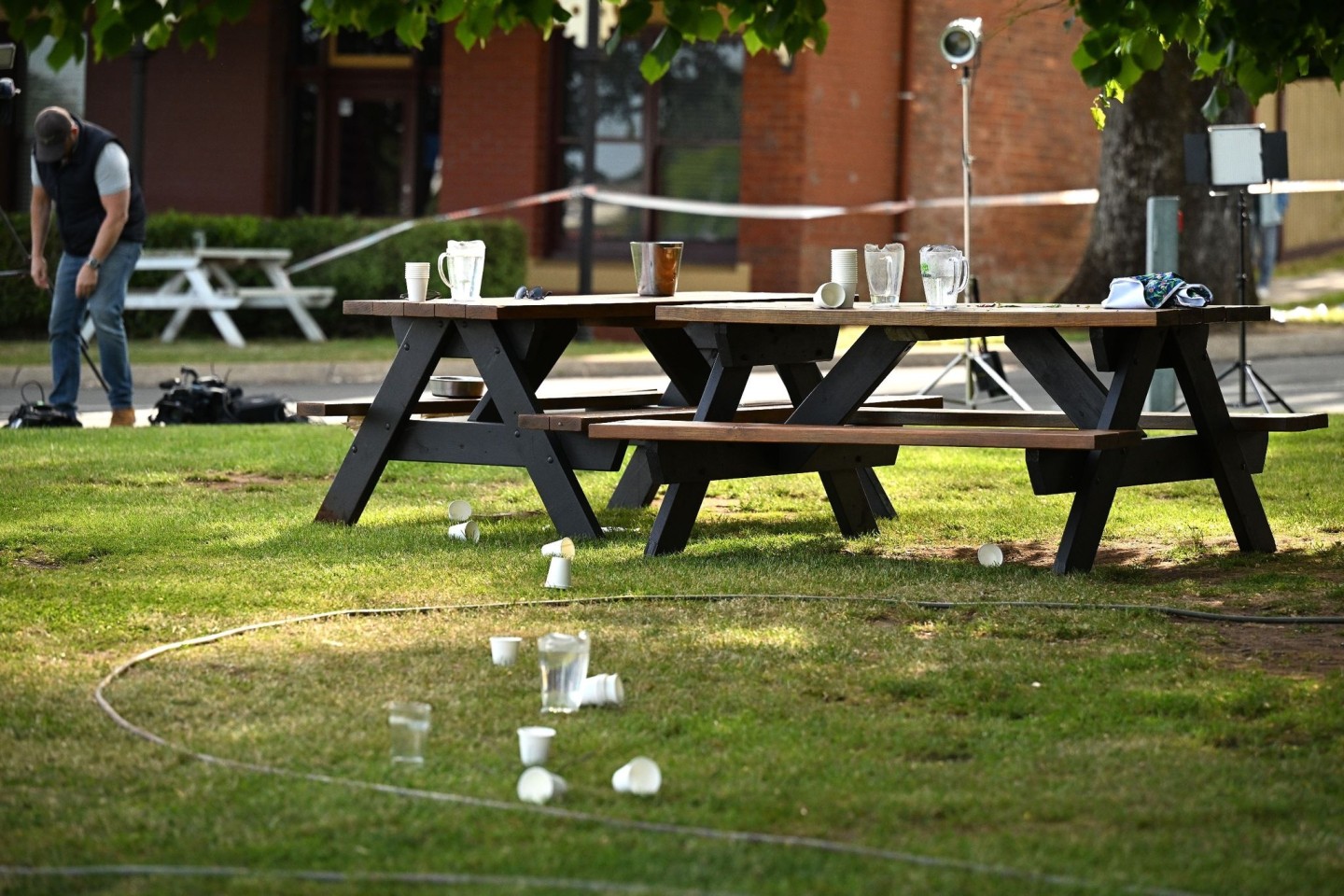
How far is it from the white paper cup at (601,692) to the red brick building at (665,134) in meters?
15.9

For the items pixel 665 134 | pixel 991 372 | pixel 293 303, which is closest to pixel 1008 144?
pixel 665 134

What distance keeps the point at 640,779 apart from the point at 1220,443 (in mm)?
3768

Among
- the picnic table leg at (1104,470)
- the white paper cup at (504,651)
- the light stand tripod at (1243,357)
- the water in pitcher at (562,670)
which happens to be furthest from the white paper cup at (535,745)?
the light stand tripod at (1243,357)

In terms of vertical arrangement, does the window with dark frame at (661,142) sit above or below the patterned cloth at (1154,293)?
above

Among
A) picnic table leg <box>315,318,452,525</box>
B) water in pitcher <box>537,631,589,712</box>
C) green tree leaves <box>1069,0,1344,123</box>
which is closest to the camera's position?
water in pitcher <box>537,631,589,712</box>

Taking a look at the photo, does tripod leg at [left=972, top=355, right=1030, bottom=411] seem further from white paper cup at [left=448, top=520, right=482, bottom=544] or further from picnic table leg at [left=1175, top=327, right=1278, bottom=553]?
white paper cup at [left=448, top=520, right=482, bottom=544]

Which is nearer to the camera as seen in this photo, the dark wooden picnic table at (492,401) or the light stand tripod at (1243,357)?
the dark wooden picnic table at (492,401)

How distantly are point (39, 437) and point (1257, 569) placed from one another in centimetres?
625

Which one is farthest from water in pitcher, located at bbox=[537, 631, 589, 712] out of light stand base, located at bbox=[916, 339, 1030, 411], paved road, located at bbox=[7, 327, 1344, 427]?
paved road, located at bbox=[7, 327, 1344, 427]

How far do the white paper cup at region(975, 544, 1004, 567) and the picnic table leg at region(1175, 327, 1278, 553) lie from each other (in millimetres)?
869

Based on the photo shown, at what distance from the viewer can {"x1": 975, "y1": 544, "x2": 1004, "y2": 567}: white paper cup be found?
6617mm

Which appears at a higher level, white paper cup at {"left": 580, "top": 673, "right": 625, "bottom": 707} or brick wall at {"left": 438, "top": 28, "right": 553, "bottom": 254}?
brick wall at {"left": 438, "top": 28, "right": 553, "bottom": 254}

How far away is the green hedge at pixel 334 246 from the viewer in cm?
1928

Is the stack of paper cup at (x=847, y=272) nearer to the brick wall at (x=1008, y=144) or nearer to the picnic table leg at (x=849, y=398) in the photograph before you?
the picnic table leg at (x=849, y=398)
